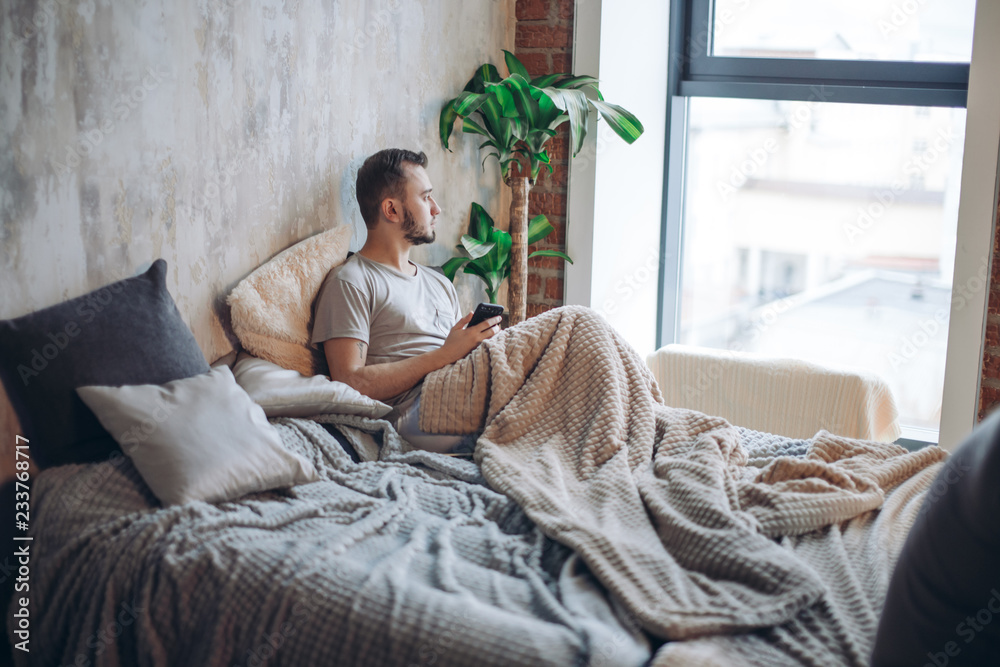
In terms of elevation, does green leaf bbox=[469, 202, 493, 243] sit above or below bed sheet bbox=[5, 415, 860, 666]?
above

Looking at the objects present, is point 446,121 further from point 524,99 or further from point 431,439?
point 431,439

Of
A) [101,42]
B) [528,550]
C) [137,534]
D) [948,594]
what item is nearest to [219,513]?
[137,534]

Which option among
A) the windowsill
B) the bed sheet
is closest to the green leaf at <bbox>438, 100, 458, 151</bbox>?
the bed sheet

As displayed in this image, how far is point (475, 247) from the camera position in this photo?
9.53 feet

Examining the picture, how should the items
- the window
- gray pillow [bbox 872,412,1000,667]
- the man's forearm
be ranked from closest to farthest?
gray pillow [bbox 872,412,1000,667]
the man's forearm
the window

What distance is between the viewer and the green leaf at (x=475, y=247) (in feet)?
9.43

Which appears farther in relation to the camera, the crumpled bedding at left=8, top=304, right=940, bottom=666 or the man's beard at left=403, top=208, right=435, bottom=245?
the man's beard at left=403, top=208, right=435, bottom=245

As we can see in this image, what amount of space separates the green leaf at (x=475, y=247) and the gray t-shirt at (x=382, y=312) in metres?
0.34

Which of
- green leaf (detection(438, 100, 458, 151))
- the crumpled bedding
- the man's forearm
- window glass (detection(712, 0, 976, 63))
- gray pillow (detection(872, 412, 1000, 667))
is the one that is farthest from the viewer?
window glass (detection(712, 0, 976, 63))

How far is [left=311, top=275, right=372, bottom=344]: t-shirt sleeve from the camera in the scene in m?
2.19

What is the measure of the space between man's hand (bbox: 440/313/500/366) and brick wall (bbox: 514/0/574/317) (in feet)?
3.72

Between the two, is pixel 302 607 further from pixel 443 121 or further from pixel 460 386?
pixel 443 121

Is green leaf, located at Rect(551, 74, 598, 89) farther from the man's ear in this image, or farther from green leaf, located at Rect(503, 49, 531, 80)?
the man's ear

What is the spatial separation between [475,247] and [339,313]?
0.81 m
